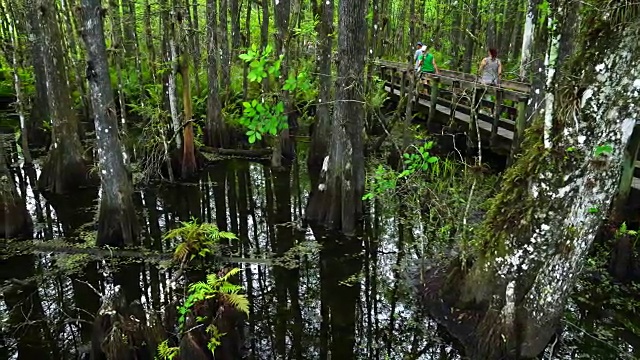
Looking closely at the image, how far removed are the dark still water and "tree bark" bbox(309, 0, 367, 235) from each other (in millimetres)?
484

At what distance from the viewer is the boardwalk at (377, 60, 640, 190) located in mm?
8836

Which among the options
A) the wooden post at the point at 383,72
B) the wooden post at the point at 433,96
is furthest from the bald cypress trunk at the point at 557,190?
the wooden post at the point at 383,72

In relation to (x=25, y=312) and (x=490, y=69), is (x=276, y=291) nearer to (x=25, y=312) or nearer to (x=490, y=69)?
(x=25, y=312)

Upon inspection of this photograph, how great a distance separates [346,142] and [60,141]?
272 inches

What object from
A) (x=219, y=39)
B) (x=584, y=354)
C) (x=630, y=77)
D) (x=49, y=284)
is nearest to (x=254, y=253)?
(x=49, y=284)

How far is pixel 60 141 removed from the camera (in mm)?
10430

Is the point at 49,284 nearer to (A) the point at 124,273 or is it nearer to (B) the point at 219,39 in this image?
(A) the point at 124,273

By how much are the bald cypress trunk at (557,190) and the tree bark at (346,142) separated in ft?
10.8

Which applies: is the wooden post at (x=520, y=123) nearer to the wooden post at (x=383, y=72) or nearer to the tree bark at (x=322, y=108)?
the tree bark at (x=322, y=108)

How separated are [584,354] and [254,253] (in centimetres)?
476

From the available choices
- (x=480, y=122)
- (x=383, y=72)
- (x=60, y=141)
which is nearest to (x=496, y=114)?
(x=480, y=122)

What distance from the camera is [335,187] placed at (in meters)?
8.34

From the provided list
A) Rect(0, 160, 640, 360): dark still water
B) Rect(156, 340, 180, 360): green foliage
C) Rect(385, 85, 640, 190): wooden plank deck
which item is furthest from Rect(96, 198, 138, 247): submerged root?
Rect(385, 85, 640, 190): wooden plank deck

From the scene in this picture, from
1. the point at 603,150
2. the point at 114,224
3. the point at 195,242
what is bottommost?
the point at 195,242
